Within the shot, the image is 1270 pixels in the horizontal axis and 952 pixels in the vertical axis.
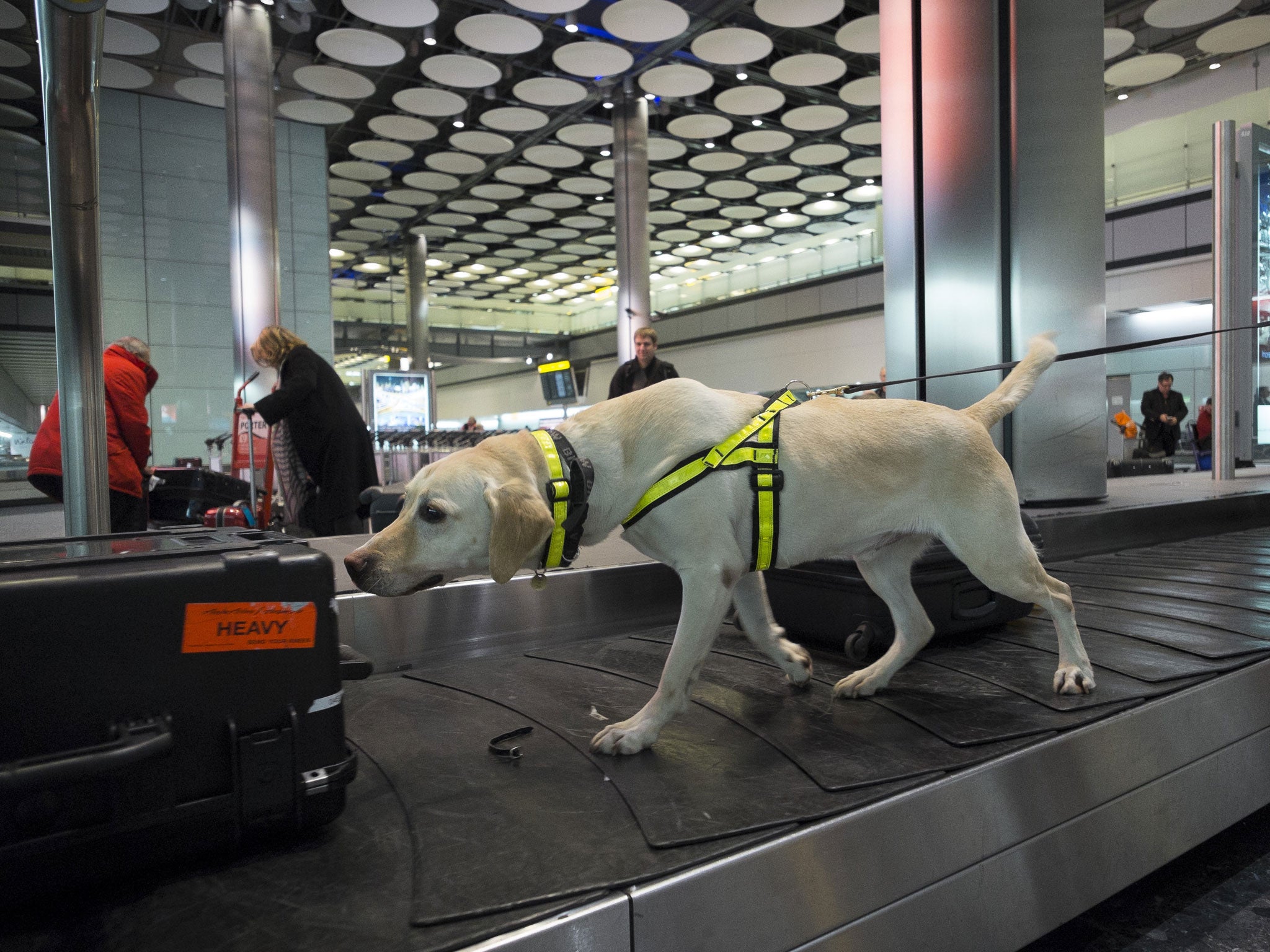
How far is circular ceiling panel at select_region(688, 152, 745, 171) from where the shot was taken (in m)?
17.0

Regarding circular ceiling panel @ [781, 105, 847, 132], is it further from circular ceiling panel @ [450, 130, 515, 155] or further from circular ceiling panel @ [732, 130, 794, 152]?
circular ceiling panel @ [450, 130, 515, 155]

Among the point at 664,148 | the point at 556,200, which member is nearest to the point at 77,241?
the point at 664,148

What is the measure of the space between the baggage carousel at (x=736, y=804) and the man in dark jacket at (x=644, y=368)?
3.70 metres

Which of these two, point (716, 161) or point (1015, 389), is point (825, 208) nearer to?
point (716, 161)

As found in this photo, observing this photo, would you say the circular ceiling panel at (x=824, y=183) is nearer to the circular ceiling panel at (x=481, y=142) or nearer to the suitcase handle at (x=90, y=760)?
the circular ceiling panel at (x=481, y=142)

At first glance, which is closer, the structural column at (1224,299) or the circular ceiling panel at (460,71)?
the structural column at (1224,299)

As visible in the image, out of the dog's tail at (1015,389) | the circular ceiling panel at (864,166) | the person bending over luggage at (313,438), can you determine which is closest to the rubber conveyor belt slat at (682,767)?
the dog's tail at (1015,389)

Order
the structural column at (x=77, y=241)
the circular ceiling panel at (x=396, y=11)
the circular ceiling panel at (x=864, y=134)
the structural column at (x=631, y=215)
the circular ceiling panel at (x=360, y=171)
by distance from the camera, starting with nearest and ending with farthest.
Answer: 1. the structural column at (x=77, y=241)
2. the circular ceiling panel at (x=396, y=11)
3. the structural column at (x=631, y=215)
4. the circular ceiling panel at (x=864, y=134)
5. the circular ceiling panel at (x=360, y=171)

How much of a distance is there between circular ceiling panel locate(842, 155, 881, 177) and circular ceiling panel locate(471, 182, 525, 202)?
7831 mm

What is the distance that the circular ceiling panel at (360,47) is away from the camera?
1082 cm

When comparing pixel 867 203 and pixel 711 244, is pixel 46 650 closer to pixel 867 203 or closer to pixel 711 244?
pixel 867 203

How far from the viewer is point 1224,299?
8195 mm

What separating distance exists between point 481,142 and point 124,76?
6.07 meters

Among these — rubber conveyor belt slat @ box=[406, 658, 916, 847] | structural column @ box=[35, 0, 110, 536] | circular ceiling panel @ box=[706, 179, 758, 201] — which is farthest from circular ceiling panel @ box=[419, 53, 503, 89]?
rubber conveyor belt slat @ box=[406, 658, 916, 847]
